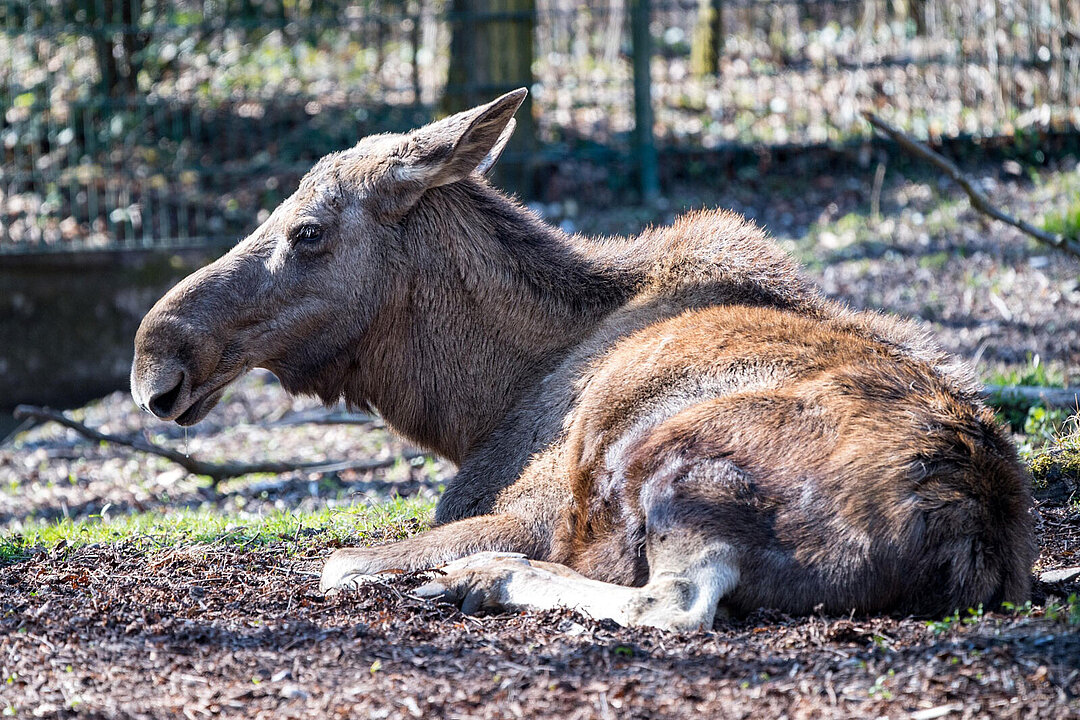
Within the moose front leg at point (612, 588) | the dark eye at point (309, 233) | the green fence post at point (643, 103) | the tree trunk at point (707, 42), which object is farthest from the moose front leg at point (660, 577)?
the tree trunk at point (707, 42)

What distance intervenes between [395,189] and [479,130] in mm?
430

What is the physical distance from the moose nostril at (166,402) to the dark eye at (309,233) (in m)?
0.74

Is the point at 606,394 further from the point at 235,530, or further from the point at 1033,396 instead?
the point at 1033,396

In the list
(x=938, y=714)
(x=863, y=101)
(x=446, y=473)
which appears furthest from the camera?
(x=863, y=101)

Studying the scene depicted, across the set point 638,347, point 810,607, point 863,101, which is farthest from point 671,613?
point 863,101

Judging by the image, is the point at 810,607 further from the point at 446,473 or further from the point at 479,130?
the point at 446,473

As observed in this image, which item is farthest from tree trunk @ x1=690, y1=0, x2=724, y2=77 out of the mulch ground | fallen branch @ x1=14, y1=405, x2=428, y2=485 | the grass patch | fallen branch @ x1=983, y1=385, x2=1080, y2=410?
the mulch ground

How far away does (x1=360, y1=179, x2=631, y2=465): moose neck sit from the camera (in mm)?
4770

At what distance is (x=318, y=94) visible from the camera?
11.8 m

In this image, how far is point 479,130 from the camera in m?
4.66

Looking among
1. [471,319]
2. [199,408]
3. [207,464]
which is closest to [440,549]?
[471,319]

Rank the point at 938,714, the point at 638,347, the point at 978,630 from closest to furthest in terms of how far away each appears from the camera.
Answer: the point at 938,714
the point at 978,630
the point at 638,347

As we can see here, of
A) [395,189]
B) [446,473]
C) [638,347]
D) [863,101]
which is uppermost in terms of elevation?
[863,101]

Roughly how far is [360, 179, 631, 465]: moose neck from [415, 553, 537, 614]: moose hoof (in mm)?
930
